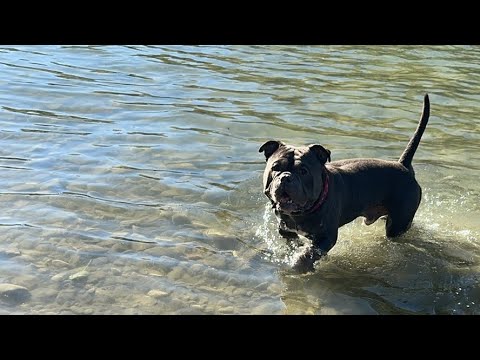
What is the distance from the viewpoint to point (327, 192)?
5.26 m

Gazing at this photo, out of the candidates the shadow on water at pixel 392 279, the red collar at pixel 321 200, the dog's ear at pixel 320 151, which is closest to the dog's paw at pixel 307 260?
the shadow on water at pixel 392 279

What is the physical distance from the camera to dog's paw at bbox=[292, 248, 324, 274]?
5297 millimetres

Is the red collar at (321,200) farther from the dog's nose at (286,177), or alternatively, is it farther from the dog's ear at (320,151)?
the dog's nose at (286,177)

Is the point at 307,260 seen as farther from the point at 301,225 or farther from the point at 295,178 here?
the point at 295,178

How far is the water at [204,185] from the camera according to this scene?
514 cm

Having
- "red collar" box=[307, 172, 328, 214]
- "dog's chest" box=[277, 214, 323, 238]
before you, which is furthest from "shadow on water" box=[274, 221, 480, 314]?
"red collar" box=[307, 172, 328, 214]

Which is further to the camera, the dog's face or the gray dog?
the gray dog

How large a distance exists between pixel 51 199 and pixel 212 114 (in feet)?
13.8

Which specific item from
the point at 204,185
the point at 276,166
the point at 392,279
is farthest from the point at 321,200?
the point at 204,185

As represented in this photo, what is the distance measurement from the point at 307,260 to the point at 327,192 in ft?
1.98

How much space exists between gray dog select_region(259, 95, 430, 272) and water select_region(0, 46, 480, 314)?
14.6 inches

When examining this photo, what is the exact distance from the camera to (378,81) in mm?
13398

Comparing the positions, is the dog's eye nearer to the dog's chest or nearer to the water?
the dog's chest
